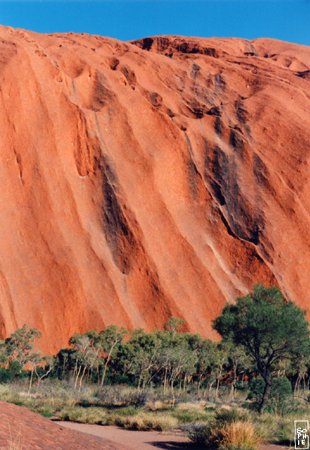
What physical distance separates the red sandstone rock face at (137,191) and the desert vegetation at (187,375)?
142 inches

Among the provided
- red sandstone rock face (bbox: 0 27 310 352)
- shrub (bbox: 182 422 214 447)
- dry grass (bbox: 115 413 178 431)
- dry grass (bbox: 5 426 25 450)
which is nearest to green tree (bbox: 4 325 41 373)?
red sandstone rock face (bbox: 0 27 310 352)

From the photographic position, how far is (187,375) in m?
42.8

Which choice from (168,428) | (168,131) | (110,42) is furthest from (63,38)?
(168,428)

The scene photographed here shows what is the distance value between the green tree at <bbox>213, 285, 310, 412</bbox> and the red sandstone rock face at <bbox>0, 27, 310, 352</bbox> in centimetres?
1960

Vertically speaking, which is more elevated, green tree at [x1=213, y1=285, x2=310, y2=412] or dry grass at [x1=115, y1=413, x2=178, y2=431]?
green tree at [x1=213, y1=285, x2=310, y2=412]

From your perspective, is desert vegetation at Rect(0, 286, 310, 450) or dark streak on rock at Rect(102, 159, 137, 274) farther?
dark streak on rock at Rect(102, 159, 137, 274)

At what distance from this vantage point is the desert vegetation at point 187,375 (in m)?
19.4

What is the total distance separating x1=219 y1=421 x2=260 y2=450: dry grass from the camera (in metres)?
13.5

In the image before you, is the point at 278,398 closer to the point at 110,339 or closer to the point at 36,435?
the point at 110,339

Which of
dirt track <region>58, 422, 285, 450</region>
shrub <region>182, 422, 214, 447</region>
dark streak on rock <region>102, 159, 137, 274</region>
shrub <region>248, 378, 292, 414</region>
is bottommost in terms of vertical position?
dirt track <region>58, 422, 285, 450</region>

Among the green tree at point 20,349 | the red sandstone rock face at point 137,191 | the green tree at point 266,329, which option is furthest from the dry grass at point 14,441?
the red sandstone rock face at point 137,191

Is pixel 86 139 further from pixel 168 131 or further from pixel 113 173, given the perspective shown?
pixel 168 131

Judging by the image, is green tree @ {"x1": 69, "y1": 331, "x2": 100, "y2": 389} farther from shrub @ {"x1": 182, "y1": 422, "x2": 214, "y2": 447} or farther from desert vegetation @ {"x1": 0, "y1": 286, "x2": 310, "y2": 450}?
shrub @ {"x1": 182, "y1": 422, "x2": 214, "y2": 447}

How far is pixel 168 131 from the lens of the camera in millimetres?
59656
